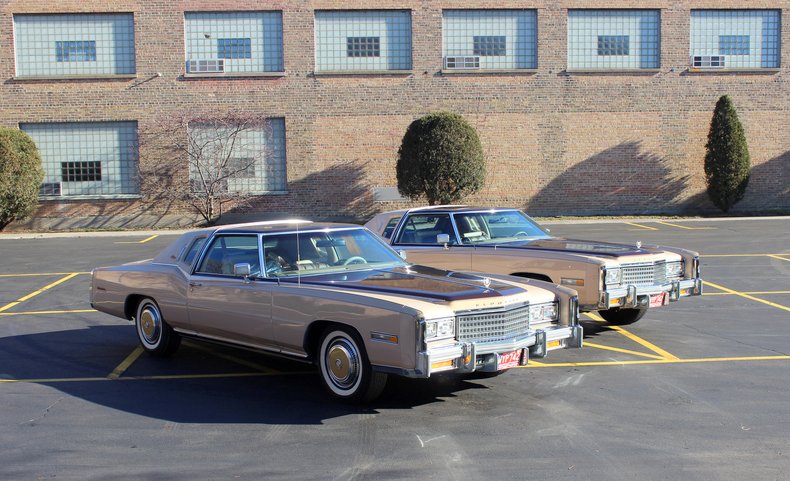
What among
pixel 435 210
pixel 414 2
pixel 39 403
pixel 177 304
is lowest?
pixel 39 403

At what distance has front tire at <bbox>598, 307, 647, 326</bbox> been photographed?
9.98m

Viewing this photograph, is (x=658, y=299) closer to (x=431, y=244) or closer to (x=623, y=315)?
(x=623, y=315)

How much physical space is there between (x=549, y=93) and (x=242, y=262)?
79.7 ft

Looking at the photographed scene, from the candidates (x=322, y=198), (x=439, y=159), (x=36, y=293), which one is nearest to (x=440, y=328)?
(x=36, y=293)

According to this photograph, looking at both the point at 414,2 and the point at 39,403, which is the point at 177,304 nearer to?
the point at 39,403

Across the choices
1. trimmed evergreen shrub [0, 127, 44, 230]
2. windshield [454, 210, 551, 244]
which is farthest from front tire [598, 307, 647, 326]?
trimmed evergreen shrub [0, 127, 44, 230]

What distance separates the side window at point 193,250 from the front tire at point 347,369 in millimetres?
2210

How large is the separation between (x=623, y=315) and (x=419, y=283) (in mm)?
3950

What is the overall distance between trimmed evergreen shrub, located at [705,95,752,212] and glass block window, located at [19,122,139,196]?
20.9 meters

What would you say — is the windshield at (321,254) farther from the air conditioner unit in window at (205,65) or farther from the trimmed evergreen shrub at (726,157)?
the trimmed evergreen shrub at (726,157)

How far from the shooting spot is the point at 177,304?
831 cm

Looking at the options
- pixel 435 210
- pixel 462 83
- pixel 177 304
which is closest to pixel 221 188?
pixel 462 83

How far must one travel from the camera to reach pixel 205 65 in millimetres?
29844

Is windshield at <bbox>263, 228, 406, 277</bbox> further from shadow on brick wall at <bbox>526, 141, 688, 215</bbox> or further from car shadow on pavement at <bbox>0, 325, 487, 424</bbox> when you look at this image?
shadow on brick wall at <bbox>526, 141, 688, 215</bbox>
